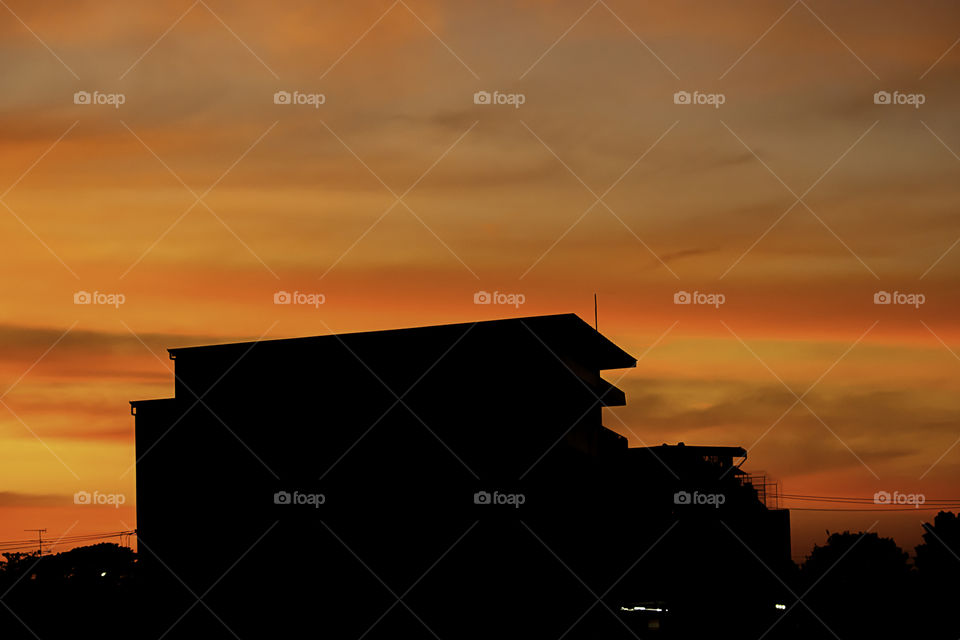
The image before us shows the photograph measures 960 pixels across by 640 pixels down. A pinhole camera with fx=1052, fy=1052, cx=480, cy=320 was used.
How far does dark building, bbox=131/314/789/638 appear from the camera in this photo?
3697 cm

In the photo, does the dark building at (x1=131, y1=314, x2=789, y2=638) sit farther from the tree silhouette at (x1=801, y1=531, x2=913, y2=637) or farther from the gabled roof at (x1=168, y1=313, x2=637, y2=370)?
the tree silhouette at (x1=801, y1=531, x2=913, y2=637)

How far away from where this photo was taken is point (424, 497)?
39219mm

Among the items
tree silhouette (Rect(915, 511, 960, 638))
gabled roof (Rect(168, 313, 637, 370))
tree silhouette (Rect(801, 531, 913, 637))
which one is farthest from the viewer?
tree silhouette (Rect(915, 511, 960, 638))

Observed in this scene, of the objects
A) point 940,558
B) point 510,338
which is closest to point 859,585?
point 940,558

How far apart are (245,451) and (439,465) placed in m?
8.66

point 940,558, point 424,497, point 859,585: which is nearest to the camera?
point 424,497

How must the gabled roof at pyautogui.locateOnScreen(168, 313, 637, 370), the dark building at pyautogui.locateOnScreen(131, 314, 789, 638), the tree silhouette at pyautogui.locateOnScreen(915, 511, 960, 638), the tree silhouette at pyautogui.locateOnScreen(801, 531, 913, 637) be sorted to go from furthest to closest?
1. the tree silhouette at pyautogui.locateOnScreen(915, 511, 960, 638)
2. the tree silhouette at pyautogui.locateOnScreen(801, 531, 913, 637)
3. the gabled roof at pyautogui.locateOnScreen(168, 313, 637, 370)
4. the dark building at pyautogui.locateOnScreen(131, 314, 789, 638)

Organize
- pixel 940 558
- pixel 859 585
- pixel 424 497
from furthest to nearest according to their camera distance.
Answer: pixel 940 558
pixel 859 585
pixel 424 497

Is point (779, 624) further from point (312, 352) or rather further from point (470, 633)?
point (312, 352)

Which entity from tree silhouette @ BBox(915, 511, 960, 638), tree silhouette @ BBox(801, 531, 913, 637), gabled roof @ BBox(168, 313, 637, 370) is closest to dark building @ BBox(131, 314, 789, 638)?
gabled roof @ BBox(168, 313, 637, 370)

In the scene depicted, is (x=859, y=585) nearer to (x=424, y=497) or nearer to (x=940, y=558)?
(x=940, y=558)

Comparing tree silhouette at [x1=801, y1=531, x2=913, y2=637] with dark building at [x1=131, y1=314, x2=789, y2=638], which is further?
tree silhouette at [x1=801, y1=531, x2=913, y2=637]

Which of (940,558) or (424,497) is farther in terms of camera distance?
(940,558)

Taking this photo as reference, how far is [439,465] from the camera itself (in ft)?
129
